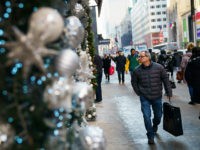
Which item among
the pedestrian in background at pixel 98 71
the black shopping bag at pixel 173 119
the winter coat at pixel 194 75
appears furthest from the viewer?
the pedestrian in background at pixel 98 71

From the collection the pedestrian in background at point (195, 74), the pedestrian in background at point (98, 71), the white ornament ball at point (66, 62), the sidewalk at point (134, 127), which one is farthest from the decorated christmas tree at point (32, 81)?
the pedestrian in background at point (98, 71)

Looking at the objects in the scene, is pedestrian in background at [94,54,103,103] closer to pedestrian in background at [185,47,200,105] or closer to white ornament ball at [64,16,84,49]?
pedestrian in background at [185,47,200,105]

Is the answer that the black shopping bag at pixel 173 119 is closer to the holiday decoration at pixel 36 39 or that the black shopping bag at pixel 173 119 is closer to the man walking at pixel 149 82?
the man walking at pixel 149 82

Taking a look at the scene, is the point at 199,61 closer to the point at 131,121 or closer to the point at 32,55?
the point at 131,121

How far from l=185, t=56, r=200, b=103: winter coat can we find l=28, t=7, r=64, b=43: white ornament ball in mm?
7608

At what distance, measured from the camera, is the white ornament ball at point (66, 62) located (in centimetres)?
242

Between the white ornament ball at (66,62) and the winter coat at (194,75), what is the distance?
24.3 feet

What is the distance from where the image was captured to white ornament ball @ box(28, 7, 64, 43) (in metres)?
2.28

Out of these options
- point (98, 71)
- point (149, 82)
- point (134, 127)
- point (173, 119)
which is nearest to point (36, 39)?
point (149, 82)

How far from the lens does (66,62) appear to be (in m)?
2.44

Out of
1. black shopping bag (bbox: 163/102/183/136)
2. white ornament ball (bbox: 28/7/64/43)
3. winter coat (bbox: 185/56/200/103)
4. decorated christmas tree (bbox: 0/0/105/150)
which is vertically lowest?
black shopping bag (bbox: 163/102/183/136)

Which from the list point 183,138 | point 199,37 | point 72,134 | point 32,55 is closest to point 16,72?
point 32,55

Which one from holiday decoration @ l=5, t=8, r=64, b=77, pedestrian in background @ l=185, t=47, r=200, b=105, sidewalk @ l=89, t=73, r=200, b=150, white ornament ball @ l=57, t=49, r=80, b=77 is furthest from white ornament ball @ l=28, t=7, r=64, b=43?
pedestrian in background @ l=185, t=47, r=200, b=105

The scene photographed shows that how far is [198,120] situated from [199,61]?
1.34 metres
